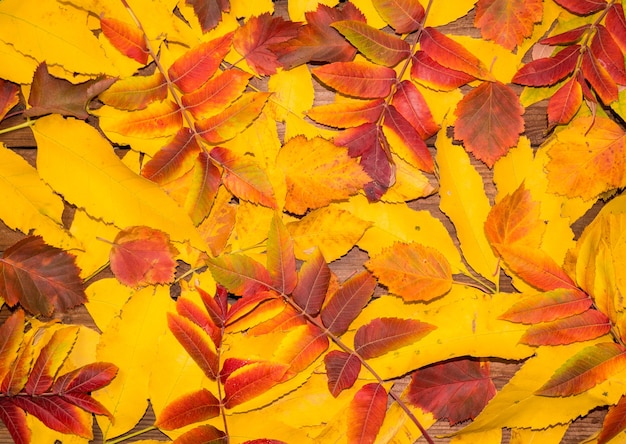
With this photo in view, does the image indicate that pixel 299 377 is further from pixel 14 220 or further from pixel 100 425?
pixel 14 220

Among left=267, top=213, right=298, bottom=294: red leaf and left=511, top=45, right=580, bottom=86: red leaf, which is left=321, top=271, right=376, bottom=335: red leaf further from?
left=511, top=45, right=580, bottom=86: red leaf

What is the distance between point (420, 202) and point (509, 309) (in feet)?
0.57

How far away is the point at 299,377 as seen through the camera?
705 millimetres

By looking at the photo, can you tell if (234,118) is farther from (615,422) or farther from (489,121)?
(615,422)

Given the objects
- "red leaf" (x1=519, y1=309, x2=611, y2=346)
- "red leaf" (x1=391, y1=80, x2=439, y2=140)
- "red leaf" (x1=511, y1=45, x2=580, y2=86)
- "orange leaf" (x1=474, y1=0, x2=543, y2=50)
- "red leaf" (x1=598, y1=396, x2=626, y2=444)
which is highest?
"orange leaf" (x1=474, y1=0, x2=543, y2=50)

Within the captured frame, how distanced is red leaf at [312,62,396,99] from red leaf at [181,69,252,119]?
0.09 metres

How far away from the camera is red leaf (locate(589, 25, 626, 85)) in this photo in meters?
0.69

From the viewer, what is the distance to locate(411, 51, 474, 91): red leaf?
70 centimetres

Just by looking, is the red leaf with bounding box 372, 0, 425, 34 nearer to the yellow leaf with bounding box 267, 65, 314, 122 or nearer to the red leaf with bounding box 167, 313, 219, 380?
the yellow leaf with bounding box 267, 65, 314, 122

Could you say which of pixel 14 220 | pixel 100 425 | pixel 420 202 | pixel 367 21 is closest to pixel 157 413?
pixel 100 425

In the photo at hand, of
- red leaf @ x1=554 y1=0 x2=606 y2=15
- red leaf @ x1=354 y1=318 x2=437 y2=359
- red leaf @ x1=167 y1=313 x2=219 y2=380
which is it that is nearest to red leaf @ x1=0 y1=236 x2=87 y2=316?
red leaf @ x1=167 y1=313 x2=219 y2=380

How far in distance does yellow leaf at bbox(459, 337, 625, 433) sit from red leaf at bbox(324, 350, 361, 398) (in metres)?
0.14

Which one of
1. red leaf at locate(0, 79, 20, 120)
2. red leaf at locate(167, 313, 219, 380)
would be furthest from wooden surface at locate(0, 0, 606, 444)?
red leaf at locate(167, 313, 219, 380)

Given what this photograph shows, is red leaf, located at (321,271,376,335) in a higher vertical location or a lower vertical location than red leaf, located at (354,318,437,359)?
higher
